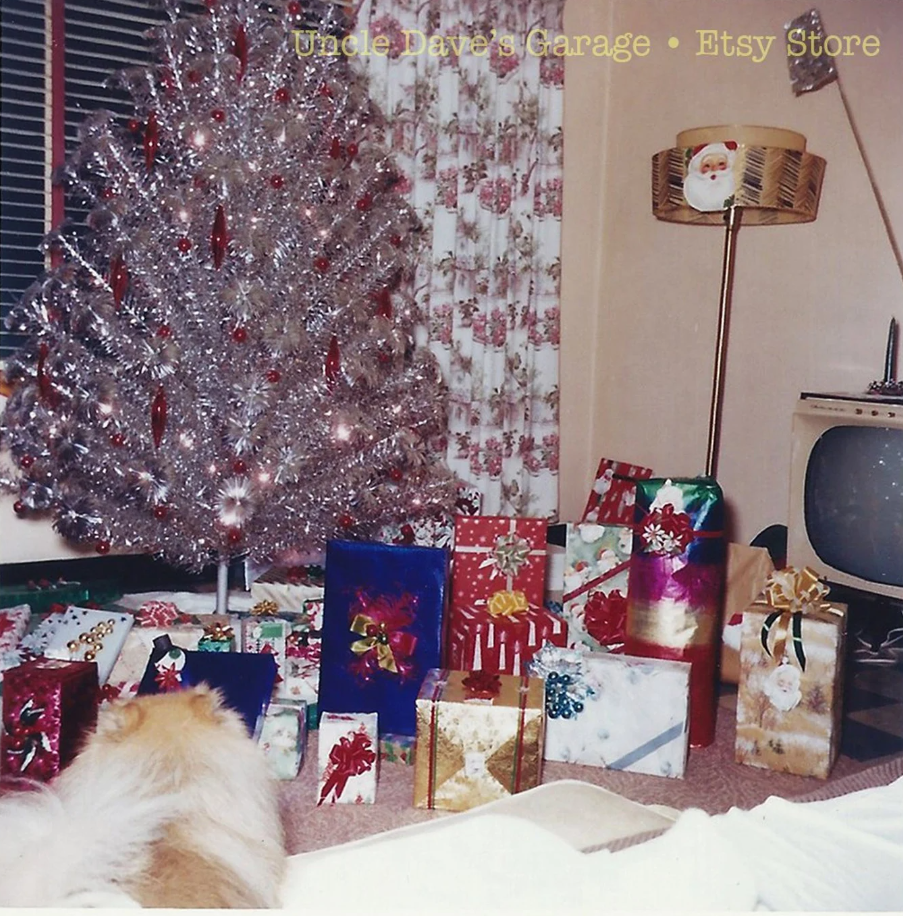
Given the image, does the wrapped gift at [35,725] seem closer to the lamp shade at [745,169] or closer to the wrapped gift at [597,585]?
the wrapped gift at [597,585]

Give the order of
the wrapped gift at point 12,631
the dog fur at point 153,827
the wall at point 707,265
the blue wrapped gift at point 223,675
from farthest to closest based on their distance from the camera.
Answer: the wall at point 707,265
the wrapped gift at point 12,631
the blue wrapped gift at point 223,675
the dog fur at point 153,827

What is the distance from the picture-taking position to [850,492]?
220 centimetres

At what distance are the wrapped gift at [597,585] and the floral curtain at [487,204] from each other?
3.86 ft

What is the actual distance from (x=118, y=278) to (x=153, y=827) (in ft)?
5.84

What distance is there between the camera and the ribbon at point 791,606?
1722 mm

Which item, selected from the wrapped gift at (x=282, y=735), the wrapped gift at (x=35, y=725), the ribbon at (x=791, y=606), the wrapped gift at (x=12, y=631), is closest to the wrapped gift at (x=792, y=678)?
→ the ribbon at (x=791, y=606)

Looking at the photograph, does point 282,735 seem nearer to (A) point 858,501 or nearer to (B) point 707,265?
(A) point 858,501

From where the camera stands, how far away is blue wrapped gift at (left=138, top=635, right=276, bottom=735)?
5.33ft

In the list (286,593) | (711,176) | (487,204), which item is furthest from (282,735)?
(487,204)

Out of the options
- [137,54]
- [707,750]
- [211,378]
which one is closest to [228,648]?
[211,378]

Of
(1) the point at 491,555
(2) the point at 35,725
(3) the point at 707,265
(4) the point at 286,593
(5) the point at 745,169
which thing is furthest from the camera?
(3) the point at 707,265

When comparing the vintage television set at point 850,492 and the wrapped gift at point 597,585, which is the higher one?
the vintage television set at point 850,492

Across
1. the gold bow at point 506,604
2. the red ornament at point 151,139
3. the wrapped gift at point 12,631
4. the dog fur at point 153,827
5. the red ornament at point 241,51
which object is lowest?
the wrapped gift at point 12,631

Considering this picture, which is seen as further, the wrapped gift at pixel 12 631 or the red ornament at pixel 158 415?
the red ornament at pixel 158 415
